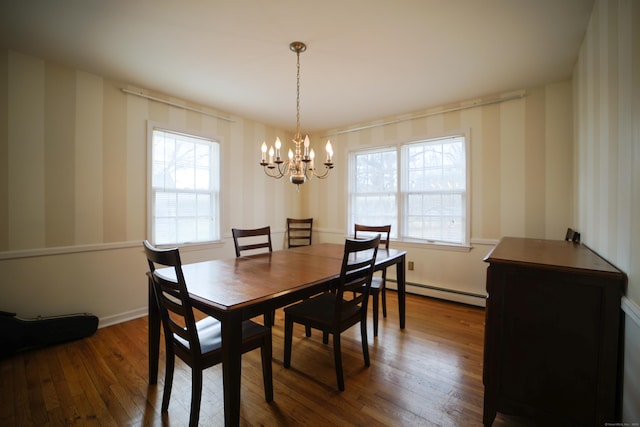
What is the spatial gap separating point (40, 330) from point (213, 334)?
1.87 meters

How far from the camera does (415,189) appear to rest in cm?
373

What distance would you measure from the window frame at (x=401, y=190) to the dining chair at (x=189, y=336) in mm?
2670

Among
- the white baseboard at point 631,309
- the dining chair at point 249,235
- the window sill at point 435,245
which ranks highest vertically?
the dining chair at point 249,235

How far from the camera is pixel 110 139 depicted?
9.16 ft

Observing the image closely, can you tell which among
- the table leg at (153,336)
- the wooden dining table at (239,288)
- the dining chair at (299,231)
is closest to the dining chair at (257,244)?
the wooden dining table at (239,288)

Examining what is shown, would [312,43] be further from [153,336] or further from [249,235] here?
[153,336]

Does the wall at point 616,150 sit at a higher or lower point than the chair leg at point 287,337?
higher

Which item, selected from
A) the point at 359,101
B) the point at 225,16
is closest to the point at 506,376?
the point at 225,16

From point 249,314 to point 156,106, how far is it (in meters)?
2.89

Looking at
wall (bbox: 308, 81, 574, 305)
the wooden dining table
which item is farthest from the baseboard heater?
the wooden dining table

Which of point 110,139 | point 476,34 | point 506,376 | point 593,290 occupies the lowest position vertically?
point 506,376

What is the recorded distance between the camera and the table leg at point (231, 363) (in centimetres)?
126

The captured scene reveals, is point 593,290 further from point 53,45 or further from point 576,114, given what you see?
point 53,45

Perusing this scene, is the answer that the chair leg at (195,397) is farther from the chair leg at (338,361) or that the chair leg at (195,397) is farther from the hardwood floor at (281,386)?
the chair leg at (338,361)
